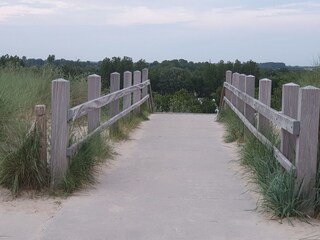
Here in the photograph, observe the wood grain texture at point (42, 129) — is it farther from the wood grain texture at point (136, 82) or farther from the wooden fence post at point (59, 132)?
the wood grain texture at point (136, 82)

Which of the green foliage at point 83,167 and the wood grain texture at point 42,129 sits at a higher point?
the wood grain texture at point 42,129

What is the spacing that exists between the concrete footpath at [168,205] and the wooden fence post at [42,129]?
23.8 inches

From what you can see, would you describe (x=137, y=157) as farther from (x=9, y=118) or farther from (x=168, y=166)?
(x=9, y=118)

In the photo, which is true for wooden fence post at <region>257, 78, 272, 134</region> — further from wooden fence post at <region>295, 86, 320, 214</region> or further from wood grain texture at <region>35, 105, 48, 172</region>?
wood grain texture at <region>35, 105, 48, 172</region>

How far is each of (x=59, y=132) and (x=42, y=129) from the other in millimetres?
216

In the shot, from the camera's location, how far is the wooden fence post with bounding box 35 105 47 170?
643 cm

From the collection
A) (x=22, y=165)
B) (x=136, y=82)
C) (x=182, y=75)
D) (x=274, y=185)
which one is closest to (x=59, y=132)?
(x=22, y=165)

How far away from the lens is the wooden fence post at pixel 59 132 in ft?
21.5

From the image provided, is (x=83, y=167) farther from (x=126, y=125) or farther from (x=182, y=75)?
(x=182, y=75)

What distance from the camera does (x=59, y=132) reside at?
6582 mm

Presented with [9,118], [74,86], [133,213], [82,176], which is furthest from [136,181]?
[74,86]

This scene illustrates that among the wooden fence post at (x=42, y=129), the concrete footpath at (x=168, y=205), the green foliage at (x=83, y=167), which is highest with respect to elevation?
the wooden fence post at (x=42, y=129)

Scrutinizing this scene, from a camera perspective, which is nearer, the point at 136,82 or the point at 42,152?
the point at 42,152

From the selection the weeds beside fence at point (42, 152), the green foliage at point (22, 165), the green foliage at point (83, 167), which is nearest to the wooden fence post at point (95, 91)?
the weeds beside fence at point (42, 152)
